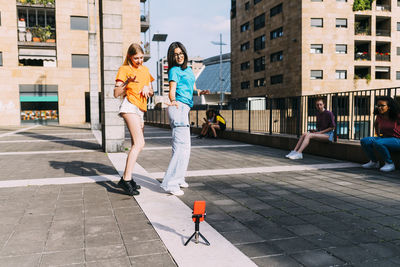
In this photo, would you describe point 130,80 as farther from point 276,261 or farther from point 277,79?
point 277,79

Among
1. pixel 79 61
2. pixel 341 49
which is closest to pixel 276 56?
pixel 341 49

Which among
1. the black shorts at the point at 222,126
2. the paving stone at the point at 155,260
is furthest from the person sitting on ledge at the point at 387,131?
the black shorts at the point at 222,126

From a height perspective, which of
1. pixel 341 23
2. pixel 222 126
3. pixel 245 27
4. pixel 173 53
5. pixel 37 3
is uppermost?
pixel 245 27

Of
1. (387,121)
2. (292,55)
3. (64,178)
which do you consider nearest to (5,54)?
(292,55)

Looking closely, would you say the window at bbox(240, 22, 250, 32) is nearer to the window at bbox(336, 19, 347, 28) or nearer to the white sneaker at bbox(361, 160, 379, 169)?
the window at bbox(336, 19, 347, 28)

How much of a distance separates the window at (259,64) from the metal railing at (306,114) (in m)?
31.5

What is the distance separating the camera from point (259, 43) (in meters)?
44.5

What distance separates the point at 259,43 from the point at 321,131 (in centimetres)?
3871

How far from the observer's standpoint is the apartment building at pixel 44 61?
103 feet

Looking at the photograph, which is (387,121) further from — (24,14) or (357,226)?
(24,14)

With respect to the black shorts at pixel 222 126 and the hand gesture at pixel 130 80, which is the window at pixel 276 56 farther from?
the hand gesture at pixel 130 80

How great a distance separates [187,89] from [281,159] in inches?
163

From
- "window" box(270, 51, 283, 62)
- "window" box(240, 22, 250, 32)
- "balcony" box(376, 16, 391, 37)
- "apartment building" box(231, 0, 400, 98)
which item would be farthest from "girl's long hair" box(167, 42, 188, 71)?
"window" box(240, 22, 250, 32)

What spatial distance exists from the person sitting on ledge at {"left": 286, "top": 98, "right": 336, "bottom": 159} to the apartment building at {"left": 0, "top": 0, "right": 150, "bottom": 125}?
2690cm
